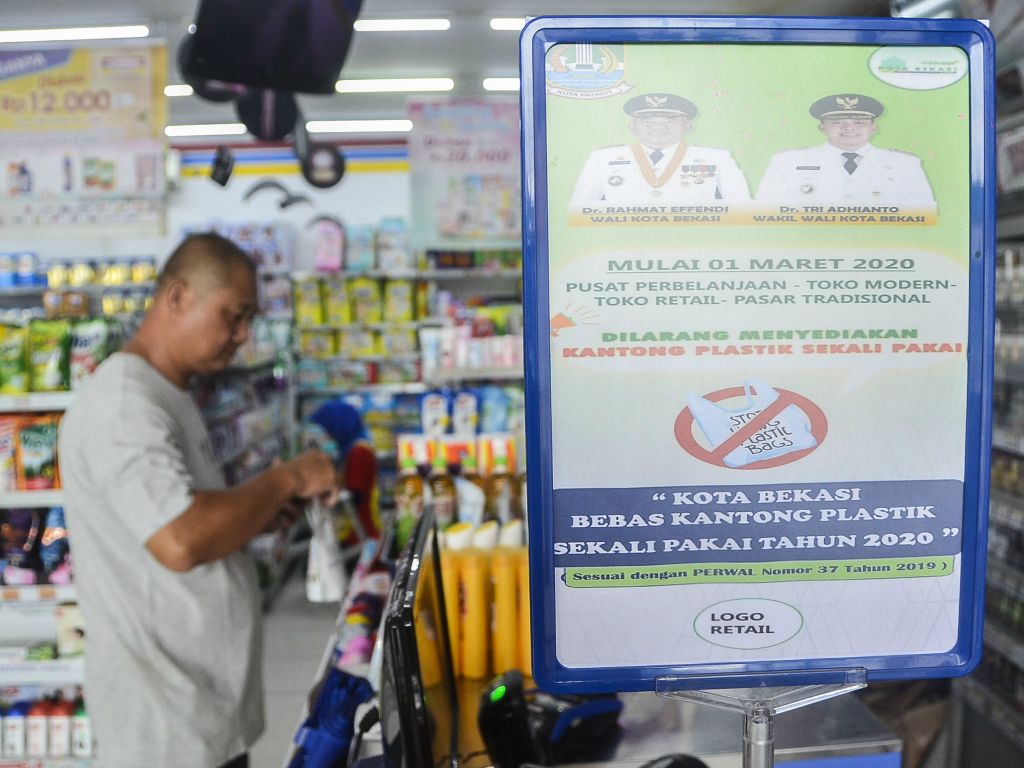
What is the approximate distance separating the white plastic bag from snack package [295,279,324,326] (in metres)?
5.80

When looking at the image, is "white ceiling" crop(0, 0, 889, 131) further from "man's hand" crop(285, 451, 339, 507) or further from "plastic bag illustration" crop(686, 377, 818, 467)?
"plastic bag illustration" crop(686, 377, 818, 467)

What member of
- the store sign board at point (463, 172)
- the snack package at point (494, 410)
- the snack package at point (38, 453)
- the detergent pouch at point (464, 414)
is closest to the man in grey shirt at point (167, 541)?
the snack package at point (38, 453)

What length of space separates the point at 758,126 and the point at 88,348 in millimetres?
3159

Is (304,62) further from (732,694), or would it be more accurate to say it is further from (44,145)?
(732,694)

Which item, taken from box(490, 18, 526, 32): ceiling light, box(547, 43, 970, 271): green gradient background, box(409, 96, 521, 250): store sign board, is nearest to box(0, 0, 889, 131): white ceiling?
box(490, 18, 526, 32): ceiling light

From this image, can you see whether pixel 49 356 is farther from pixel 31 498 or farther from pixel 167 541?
pixel 167 541

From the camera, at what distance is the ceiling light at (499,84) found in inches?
320

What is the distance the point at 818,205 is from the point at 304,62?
3257 mm

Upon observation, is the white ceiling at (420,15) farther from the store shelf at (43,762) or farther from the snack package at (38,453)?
the store shelf at (43,762)

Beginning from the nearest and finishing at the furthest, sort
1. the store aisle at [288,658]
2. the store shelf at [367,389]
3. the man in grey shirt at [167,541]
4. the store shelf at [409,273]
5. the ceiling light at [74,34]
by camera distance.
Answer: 1. the man in grey shirt at [167,541]
2. the store aisle at [288,658]
3. the ceiling light at [74,34]
4. the store shelf at [409,273]
5. the store shelf at [367,389]

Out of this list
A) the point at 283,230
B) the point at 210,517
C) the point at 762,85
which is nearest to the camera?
the point at 762,85

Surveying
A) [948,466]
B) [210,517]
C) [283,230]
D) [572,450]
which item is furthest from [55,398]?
[283,230]

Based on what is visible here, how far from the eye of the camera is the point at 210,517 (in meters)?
1.92

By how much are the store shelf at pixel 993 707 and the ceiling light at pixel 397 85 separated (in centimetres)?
703
